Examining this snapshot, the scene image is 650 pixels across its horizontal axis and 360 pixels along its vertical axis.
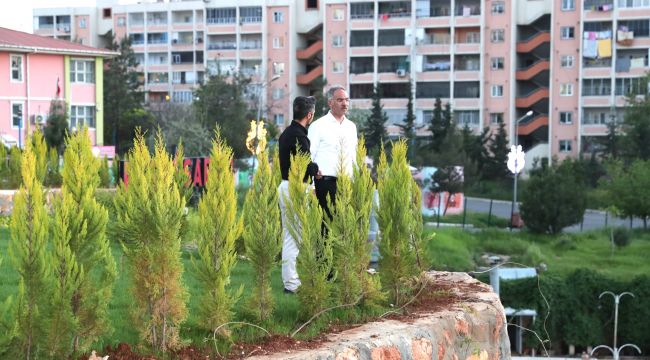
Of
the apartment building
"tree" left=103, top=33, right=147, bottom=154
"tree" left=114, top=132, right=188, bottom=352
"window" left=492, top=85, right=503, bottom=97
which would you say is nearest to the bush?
the apartment building

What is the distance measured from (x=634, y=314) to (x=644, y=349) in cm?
123

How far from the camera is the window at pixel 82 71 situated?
44.3m

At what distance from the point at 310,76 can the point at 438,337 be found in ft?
217

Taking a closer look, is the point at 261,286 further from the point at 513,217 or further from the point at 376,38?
the point at 376,38

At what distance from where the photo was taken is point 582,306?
33969mm

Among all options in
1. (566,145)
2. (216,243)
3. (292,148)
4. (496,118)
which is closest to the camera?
(216,243)

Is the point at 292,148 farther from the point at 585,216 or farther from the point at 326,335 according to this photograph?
the point at 585,216

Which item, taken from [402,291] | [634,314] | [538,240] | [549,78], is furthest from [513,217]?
[402,291]

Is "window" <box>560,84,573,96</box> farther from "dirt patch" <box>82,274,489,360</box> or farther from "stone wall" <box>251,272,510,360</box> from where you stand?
"stone wall" <box>251,272,510,360</box>

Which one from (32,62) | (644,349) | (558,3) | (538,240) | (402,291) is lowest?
(644,349)

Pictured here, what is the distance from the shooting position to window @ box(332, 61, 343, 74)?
230 feet

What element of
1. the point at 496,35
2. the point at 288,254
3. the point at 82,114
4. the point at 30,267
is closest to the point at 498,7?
the point at 496,35

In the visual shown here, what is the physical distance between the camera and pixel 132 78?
227 feet

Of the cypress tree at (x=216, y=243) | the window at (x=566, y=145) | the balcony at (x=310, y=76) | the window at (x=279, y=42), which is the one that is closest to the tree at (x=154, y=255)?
the cypress tree at (x=216, y=243)
